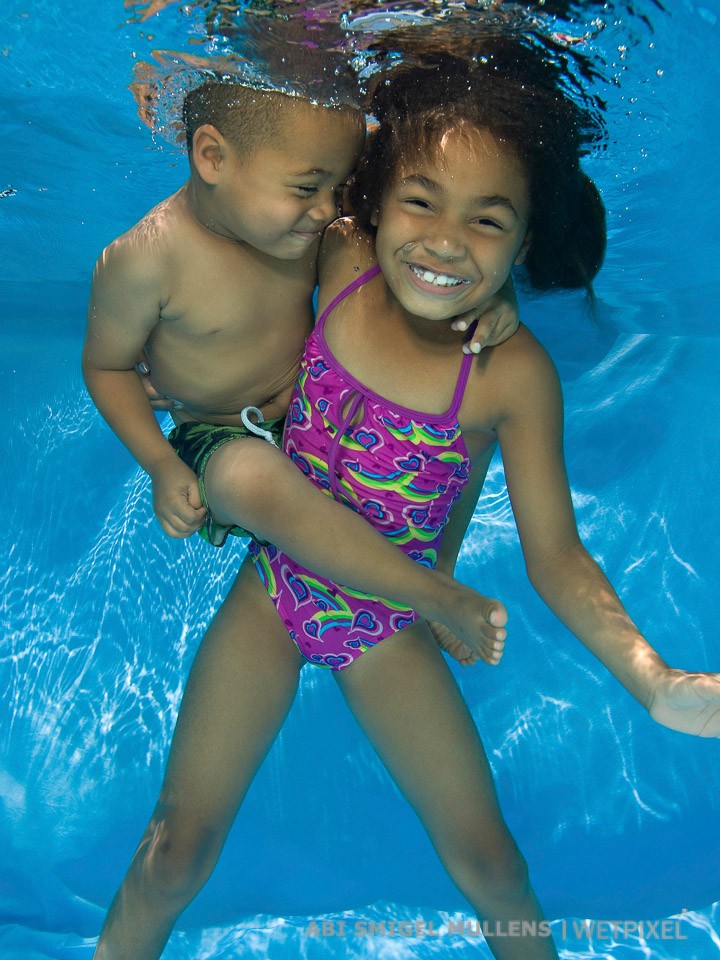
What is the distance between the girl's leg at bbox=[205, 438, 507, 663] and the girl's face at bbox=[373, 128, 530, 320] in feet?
2.97

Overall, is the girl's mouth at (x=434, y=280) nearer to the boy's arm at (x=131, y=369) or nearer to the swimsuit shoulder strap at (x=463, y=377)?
the swimsuit shoulder strap at (x=463, y=377)

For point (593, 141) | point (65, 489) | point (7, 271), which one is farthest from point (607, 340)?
point (7, 271)

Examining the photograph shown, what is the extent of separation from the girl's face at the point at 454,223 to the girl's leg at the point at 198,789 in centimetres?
189

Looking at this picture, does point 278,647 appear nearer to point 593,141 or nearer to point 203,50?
point 203,50

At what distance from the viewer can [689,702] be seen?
3.01 m

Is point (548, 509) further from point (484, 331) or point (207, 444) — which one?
point (207, 444)

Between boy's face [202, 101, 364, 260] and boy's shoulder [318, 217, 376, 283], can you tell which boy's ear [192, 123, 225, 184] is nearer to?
boy's face [202, 101, 364, 260]

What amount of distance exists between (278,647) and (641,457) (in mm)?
5189

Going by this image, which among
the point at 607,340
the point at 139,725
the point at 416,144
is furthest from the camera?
the point at 607,340

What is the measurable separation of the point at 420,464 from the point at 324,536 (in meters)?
0.75

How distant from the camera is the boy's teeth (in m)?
3.30

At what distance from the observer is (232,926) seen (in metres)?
5.65

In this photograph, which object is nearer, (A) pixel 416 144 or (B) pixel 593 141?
(A) pixel 416 144

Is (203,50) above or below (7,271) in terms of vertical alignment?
above
